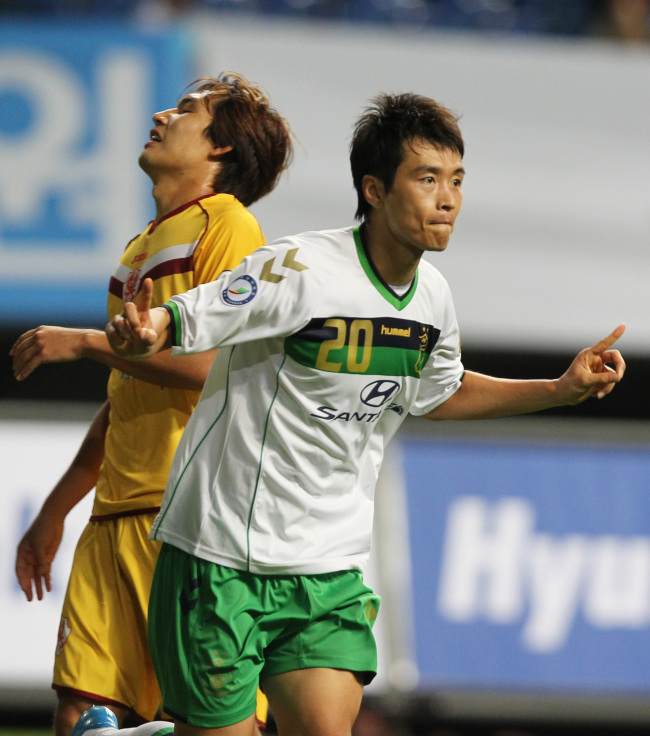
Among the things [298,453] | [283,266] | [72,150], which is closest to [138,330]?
[283,266]

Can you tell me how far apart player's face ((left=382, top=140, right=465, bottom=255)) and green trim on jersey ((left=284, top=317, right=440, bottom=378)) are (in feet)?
0.63

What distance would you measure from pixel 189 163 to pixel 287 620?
1209 mm

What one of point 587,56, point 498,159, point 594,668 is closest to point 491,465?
point 594,668

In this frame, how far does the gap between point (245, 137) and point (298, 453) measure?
0.94m

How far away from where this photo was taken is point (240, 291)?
248 cm

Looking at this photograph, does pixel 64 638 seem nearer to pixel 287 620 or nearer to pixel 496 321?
pixel 287 620

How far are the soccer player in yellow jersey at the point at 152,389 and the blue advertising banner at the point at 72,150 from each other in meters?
4.46

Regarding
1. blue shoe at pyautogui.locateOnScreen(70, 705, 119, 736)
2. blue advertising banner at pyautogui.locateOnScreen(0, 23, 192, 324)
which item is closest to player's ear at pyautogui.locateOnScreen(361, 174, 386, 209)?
blue shoe at pyautogui.locateOnScreen(70, 705, 119, 736)

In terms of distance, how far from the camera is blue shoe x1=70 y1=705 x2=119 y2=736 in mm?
2746

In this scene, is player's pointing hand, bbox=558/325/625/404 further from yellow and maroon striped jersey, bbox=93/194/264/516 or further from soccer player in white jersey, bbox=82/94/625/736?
yellow and maroon striped jersey, bbox=93/194/264/516

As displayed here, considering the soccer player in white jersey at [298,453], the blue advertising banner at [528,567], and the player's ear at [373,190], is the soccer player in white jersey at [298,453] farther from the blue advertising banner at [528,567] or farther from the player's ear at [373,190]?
the blue advertising banner at [528,567]

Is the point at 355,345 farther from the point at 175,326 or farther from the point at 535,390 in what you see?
the point at 535,390

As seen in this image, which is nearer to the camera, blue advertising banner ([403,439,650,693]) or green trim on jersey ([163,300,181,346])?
green trim on jersey ([163,300,181,346])

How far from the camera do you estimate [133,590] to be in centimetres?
295
